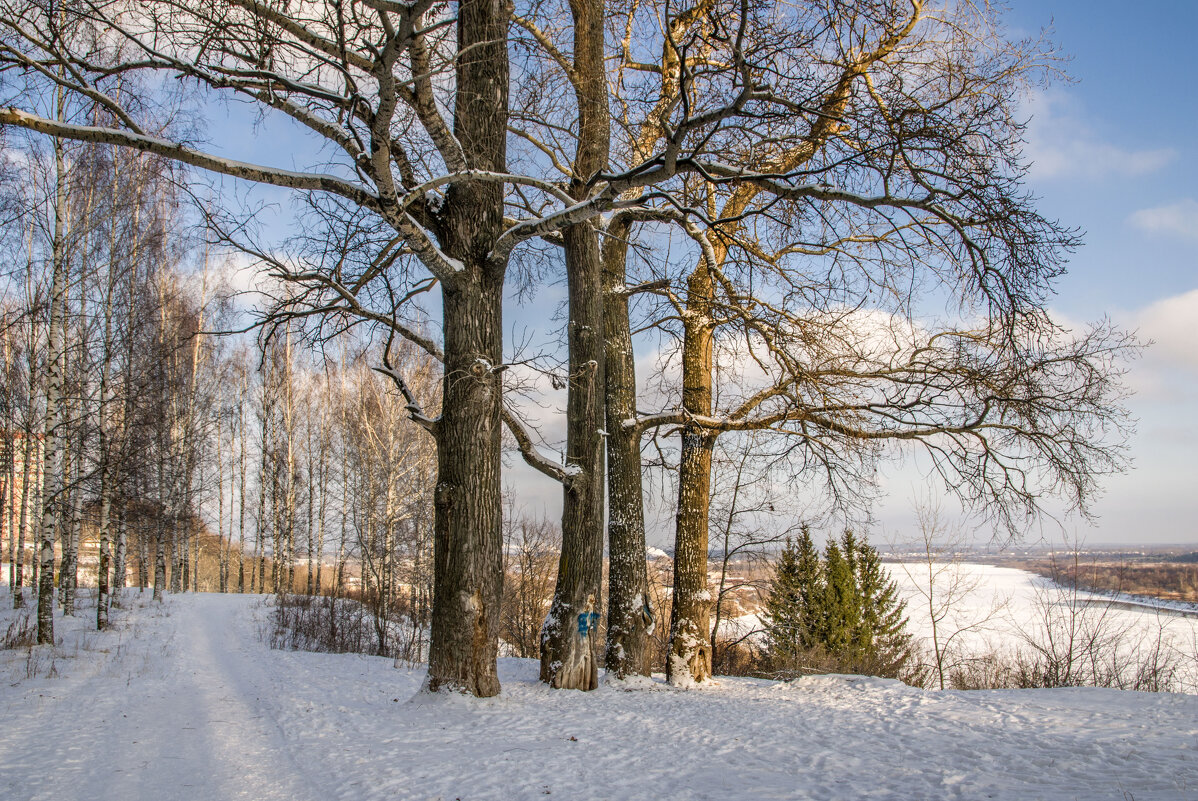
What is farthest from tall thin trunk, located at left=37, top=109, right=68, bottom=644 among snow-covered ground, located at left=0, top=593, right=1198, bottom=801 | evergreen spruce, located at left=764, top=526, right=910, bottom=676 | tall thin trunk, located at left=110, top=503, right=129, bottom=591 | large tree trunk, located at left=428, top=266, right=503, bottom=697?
evergreen spruce, located at left=764, top=526, right=910, bottom=676

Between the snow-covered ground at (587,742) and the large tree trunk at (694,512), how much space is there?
803 mm

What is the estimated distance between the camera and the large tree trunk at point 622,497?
23.6 ft

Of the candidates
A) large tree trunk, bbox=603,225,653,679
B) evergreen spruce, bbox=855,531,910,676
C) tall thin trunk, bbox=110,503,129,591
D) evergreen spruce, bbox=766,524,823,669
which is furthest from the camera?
evergreen spruce, bbox=855,531,910,676

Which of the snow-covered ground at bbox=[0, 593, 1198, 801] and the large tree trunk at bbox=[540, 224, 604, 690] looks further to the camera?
the large tree trunk at bbox=[540, 224, 604, 690]

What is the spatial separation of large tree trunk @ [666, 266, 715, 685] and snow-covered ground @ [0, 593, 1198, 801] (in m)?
0.80

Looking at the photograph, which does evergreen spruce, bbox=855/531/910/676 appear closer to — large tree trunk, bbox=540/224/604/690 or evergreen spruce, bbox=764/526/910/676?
evergreen spruce, bbox=764/526/910/676

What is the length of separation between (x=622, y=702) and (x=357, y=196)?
5053mm

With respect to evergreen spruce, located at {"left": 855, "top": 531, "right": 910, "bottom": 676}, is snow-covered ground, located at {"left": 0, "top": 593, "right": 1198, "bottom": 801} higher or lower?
higher

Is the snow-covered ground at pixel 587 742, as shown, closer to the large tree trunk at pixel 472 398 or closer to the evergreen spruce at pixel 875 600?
the large tree trunk at pixel 472 398

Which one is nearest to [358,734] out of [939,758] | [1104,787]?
[939,758]

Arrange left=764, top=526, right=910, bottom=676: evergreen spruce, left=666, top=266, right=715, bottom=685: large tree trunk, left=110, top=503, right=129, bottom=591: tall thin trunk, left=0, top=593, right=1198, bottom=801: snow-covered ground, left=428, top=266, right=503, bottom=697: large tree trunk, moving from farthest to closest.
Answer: left=764, top=526, right=910, bottom=676: evergreen spruce
left=110, top=503, right=129, bottom=591: tall thin trunk
left=666, top=266, right=715, bottom=685: large tree trunk
left=428, top=266, right=503, bottom=697: large tree trunk
left=0, top=593, right=1198, bottom=801: snow-covered ground

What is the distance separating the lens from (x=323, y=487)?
23.4 m

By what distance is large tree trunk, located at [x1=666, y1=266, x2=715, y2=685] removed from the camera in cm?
758

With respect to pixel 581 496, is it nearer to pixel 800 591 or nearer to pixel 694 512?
pixel 694 512
